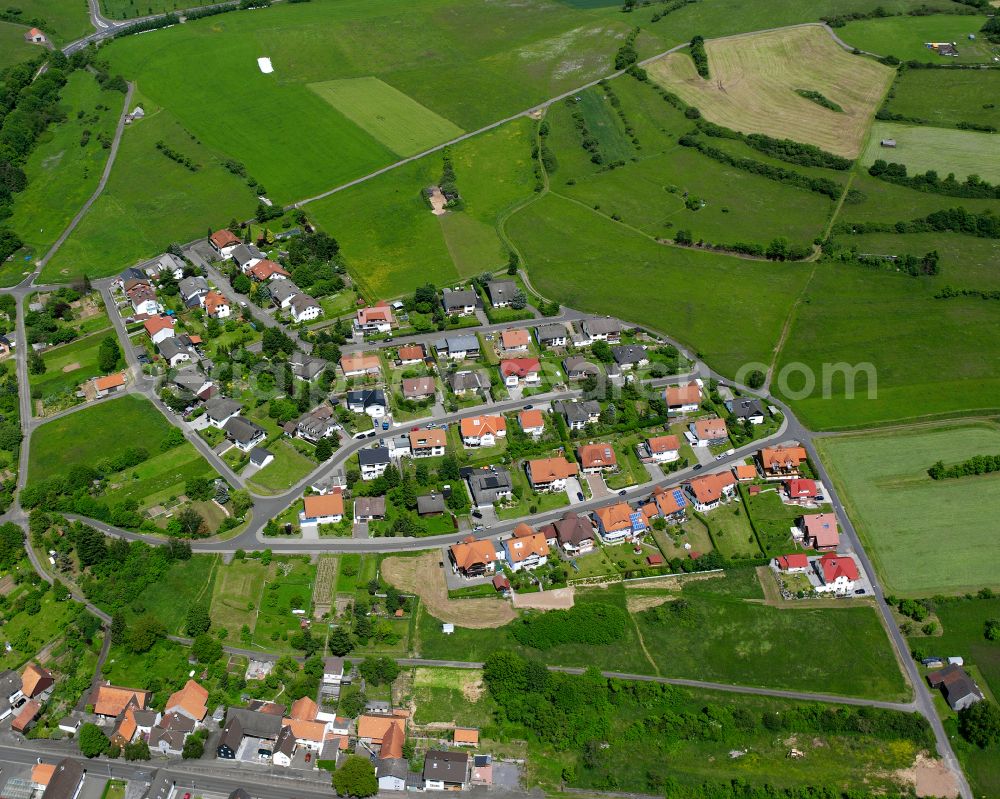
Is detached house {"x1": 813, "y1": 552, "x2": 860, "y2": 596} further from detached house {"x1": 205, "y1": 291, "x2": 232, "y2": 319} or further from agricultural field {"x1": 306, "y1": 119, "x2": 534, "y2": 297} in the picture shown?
detached house {"x1": 205, "y1": 291, "x2": 232, "y2": 319}

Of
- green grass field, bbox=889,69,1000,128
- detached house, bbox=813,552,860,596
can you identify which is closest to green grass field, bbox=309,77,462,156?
green grass field, bbox=889,69,1000,128

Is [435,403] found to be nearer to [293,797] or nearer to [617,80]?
[293,797]

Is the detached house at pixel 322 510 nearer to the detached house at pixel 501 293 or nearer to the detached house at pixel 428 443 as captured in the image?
the detached house at pixel 428 443

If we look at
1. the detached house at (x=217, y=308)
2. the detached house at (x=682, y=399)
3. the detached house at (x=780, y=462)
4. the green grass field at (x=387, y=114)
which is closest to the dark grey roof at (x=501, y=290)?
the detached house at (x=682, y=399)

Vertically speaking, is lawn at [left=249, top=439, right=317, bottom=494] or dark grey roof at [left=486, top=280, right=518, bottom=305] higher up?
lawn at [left=249, top=439, right=317, bottom=494]

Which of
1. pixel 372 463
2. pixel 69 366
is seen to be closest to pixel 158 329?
pixel 69 366

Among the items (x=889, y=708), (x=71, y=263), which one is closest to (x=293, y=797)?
(x=889, y=708)
